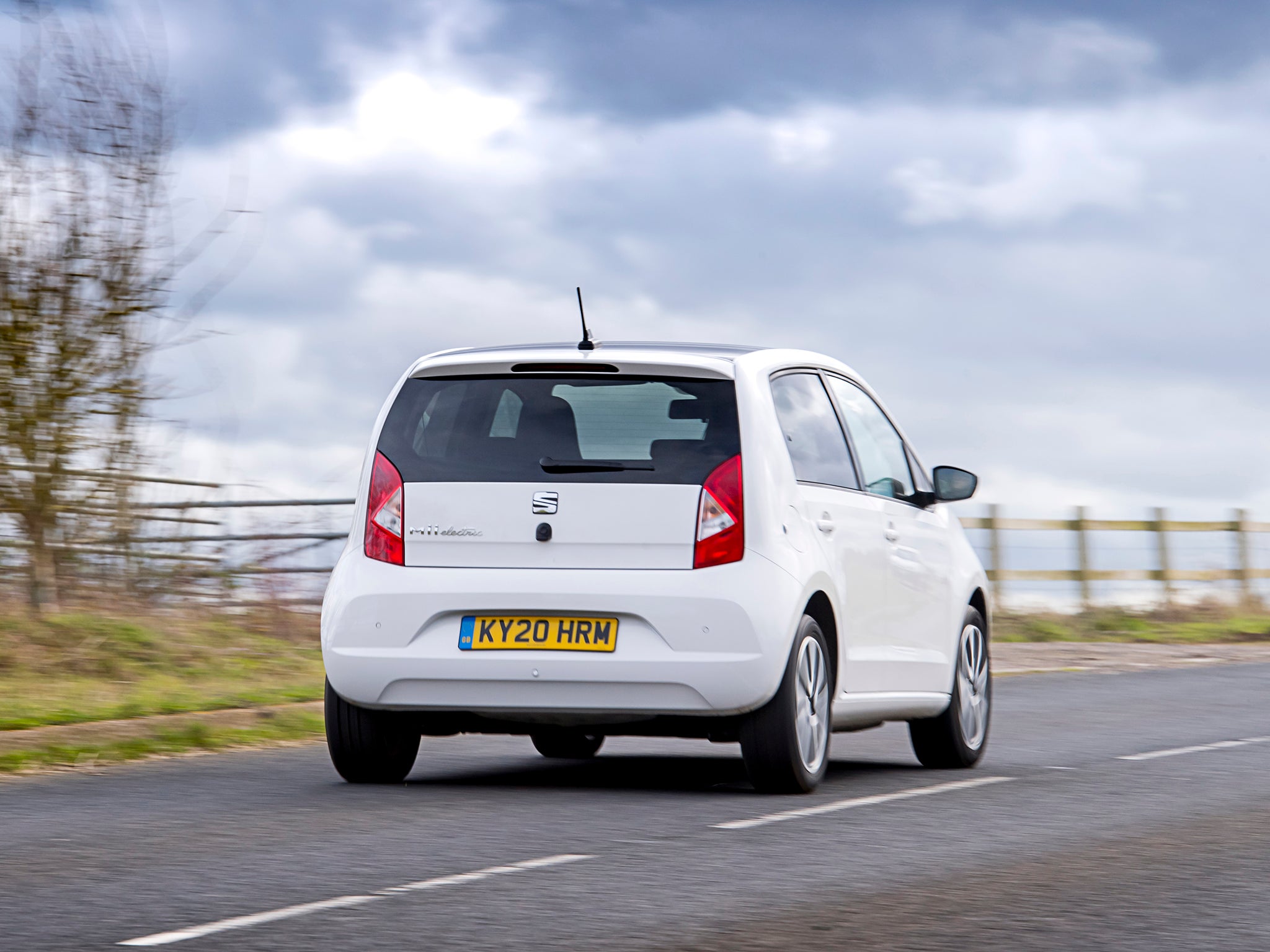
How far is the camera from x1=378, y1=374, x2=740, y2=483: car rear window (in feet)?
26.1

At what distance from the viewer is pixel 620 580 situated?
25.5 feet

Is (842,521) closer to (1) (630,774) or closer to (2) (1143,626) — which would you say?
(1) (630,774)

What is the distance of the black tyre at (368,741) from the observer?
8.33 metres

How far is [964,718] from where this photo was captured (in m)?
9.85

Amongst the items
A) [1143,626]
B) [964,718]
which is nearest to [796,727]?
[964,718]

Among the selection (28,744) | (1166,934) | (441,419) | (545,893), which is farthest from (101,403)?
(1166,934)

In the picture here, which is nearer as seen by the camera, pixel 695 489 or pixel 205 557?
pixel 695 489

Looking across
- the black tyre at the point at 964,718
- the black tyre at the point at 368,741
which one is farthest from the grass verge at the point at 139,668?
the black tyre at the point at 964,718

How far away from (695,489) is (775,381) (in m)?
0.83

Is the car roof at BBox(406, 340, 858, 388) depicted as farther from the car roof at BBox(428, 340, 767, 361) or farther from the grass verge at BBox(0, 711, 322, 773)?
the grass verge at BBox(0, 711, 322, 773)

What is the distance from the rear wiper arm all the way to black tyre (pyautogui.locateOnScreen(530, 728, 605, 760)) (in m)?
2.58

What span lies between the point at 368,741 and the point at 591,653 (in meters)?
1.25

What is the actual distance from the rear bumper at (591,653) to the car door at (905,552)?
52.1 inches

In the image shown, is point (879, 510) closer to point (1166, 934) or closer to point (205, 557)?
point (1166, 934)
